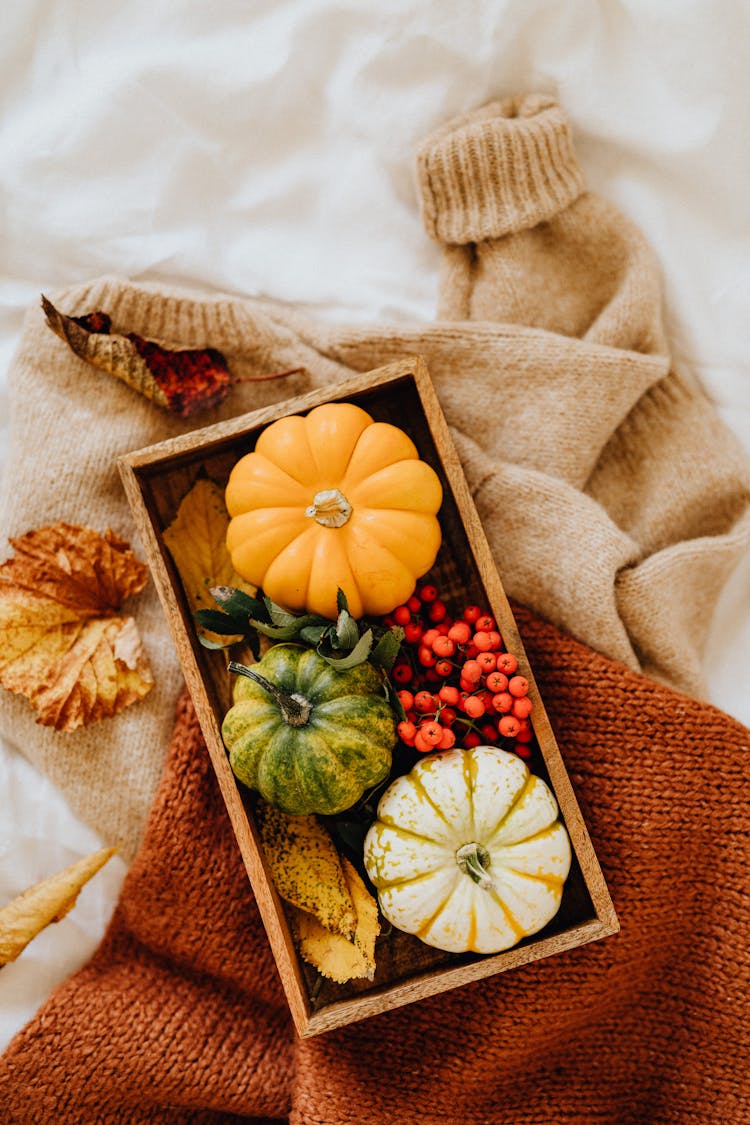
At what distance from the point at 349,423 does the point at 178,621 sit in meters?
0.26

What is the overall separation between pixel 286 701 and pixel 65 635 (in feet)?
1.10

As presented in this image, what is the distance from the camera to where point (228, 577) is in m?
0.91

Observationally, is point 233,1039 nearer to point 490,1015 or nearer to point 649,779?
point 490,1015

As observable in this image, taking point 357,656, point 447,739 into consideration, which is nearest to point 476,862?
point 447,739

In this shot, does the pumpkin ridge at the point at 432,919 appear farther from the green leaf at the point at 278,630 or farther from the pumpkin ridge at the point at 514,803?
the green leaf at the point at 278,630

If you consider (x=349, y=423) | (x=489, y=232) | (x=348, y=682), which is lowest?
(x=348, y=682)

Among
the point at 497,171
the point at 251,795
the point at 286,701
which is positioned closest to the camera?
the point at 286,701

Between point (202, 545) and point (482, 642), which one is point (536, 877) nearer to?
point (482, 642)

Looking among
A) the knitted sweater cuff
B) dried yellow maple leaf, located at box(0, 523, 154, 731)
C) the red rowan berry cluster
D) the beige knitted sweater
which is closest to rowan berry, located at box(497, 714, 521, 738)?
the red rowan berry cluster

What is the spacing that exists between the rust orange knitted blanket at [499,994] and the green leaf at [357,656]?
0.83 ft

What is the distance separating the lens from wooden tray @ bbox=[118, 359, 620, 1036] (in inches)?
32.0

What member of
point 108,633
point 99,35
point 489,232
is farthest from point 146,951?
point 99,35

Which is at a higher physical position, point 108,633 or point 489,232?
point 489,232

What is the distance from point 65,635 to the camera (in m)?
0.95
